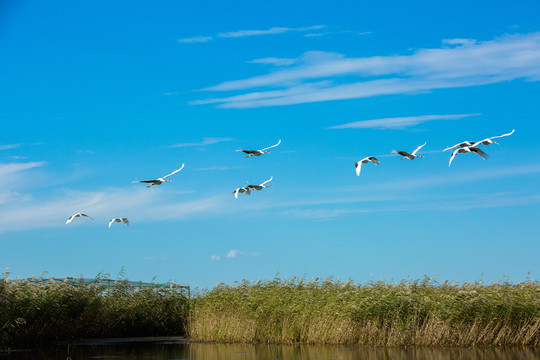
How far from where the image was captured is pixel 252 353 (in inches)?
766

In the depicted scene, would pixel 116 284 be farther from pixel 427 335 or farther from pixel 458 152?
pixel 458 152

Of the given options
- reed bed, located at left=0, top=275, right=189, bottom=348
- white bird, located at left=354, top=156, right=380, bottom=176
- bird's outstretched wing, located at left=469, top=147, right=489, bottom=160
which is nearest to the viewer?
bird's outstretched wing, located at left=469, top=147, right=489, bottom=160

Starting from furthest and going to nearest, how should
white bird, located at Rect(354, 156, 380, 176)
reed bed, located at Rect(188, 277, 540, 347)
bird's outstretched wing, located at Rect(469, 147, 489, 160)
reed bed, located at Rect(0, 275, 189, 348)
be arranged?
reed bed, located at Rect(0, 275, 189, 348), reed bed, located at Rect(188, 277, 540, 347), white bird, located at Rect(354, 156, 380, 176), bird's outstretched wing, located at Rect(469, 147, 489, 160)

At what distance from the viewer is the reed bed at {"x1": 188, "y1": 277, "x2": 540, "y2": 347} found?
19766 millimetres

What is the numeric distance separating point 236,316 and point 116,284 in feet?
22.6

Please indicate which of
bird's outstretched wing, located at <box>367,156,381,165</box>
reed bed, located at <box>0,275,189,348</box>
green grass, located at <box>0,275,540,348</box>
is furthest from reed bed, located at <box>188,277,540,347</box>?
reed bed, located at <box>0,275,189,348</box>

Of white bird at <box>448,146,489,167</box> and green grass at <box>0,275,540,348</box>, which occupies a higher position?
white bird at <box>448,146,489,167</box>

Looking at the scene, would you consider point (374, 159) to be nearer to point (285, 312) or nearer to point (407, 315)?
point (407, 315)

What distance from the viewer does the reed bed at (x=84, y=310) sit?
23.0 m

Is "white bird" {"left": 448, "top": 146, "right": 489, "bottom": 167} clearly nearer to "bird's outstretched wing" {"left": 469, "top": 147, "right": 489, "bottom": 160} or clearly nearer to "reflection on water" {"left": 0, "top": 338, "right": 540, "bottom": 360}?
"bird's outstretched wing" {"left": 469, "top": 147, "right": 489, "bottom": 160}

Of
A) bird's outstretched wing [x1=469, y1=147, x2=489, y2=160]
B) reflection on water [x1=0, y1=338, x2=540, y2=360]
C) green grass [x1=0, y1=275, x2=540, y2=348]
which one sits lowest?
reflection on water [x1=0, y1=338, x2=540, y2=360]

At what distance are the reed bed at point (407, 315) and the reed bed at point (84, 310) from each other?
22.6ft

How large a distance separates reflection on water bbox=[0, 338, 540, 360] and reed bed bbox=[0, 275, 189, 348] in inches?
59.9

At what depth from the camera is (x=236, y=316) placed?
23.3 metres
